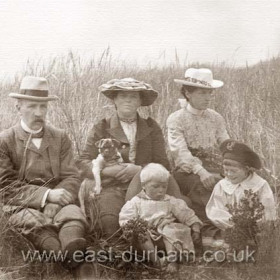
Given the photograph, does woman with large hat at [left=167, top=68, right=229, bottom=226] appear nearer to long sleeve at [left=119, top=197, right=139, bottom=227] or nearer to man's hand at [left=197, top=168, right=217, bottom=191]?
man's hand at [left=197, top=168, right=217, bottom=191]

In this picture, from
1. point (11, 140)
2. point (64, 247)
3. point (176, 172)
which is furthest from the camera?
point (176, 172)

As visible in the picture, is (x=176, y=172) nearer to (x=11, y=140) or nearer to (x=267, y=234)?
(x=267, y=234)

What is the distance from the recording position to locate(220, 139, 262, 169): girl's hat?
3.82 metres

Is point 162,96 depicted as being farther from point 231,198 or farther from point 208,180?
point 231,198

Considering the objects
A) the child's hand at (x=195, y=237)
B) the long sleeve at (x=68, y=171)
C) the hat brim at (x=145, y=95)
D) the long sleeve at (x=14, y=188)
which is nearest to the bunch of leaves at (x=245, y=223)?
the child's hand at (x=195, y=237)

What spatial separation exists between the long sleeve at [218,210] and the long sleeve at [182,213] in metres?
0.15

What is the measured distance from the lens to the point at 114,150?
383 centimetres

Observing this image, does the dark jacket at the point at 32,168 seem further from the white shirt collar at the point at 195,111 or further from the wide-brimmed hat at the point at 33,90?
the white shirt collar at the point at 195,111

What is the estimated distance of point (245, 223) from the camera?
3713 mm

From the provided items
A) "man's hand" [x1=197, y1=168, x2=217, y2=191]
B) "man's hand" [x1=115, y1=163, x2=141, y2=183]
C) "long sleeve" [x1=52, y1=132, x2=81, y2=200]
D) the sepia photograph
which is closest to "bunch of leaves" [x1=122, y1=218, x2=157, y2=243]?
the sepia photograph

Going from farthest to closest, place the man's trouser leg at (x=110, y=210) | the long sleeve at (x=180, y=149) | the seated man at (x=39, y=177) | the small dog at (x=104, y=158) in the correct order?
the long sleeve at (x=180, y=149) → the small dog at (x=104, y=158) → the man's trouser leg at (x=110, y=210) → the seated man at (x=39, y=177)

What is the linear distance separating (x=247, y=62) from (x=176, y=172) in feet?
3.70

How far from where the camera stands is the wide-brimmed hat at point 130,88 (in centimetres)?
389

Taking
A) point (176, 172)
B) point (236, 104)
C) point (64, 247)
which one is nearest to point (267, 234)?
point (176, 172)
